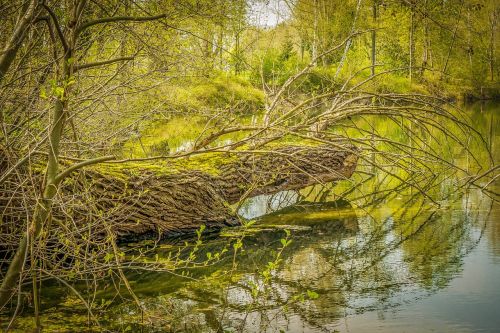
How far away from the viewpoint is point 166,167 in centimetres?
764

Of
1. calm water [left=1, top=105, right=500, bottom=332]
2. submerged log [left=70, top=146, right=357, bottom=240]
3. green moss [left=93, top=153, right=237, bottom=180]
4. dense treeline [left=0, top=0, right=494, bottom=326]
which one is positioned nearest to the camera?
dense treeline [left=0, top=0, right=494, bottom=326]

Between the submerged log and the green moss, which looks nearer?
the submerged log

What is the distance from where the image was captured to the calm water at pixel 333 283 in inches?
185

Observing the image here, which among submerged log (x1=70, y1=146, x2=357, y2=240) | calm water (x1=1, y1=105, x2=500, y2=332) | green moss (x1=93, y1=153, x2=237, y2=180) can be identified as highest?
green moss (x1=93, y1=153, x2=237, y2=180)

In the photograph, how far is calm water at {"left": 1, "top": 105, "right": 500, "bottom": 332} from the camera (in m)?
4.69

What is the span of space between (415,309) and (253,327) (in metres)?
1.33

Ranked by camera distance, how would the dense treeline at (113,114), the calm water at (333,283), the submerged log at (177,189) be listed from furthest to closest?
the submerged log at (177,189), the calm water at (333,283), the dense treeline at (113,114)

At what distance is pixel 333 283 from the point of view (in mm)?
5652

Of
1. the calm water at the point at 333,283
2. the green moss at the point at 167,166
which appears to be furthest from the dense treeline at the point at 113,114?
the calm water at the point at 333,283

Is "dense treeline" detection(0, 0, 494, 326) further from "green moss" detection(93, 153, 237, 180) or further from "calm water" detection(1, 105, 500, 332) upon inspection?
"calm water" detection(1, 105, 500, 332)

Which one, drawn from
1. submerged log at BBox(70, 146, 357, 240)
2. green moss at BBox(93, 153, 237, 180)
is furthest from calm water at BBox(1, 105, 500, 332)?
green moss at BBox(93, 153, 237, 180)

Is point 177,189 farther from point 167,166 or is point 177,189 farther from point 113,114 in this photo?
point 113,114

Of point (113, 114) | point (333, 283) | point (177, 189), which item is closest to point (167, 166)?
point (177, 189)

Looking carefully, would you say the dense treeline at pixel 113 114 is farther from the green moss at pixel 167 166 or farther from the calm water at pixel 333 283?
the calm water at pixel 333 283
